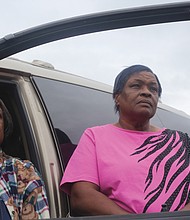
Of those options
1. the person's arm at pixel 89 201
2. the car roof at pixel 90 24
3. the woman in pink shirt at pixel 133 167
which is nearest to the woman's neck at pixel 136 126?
the woman in pink shirt at pixel 133 167

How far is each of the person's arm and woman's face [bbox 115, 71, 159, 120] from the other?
1.49 feet

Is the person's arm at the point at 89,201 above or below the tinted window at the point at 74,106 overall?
below

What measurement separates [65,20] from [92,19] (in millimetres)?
97

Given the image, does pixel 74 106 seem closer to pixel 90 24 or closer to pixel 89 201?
pixel 89 201

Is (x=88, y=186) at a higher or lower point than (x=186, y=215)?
lower

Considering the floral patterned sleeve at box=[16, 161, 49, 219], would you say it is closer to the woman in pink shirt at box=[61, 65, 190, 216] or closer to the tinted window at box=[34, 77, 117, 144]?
the woman in pink shirt at box=[61, 65, 190, 216]

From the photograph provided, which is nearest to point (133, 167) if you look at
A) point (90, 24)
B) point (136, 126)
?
point (136, 126)

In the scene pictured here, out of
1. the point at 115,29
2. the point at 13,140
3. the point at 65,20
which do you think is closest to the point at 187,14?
the point at 115,29

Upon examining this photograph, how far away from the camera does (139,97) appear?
240 cm

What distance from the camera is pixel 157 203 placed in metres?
2.02

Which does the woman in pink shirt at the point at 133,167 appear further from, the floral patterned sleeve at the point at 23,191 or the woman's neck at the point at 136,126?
the floral patterned sleeve at the point at 23,191

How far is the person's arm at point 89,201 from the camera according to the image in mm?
2016

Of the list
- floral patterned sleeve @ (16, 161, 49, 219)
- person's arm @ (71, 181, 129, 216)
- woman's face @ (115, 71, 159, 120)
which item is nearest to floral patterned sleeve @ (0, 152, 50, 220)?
floral patterned sleeve @ (16, 161, 49, 219)

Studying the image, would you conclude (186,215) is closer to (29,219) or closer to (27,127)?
(29,219)
